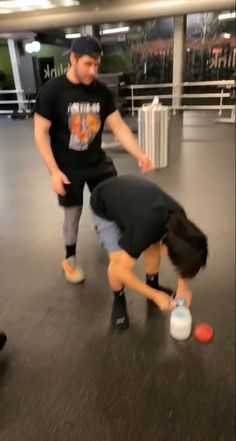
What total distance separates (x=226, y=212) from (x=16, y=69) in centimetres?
744

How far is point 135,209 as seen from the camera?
1.20m

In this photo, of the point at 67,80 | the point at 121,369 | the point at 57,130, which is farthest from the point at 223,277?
the point at 67,80

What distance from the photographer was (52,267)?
6.31 ft

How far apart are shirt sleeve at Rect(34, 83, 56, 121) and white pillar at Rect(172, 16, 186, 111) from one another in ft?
21.7

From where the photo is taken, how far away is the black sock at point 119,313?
1.46 metres

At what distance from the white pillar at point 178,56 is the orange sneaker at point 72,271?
6.56 m

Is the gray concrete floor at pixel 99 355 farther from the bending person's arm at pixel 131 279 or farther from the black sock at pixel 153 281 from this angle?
the bending person's arm at pixel 131 279

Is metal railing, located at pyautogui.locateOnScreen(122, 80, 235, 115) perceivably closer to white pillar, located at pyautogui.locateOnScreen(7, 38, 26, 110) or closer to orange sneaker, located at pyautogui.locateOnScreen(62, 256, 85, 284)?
white pillar, located at pyautogui.locateOnScreen(7, 38, 26, 110)

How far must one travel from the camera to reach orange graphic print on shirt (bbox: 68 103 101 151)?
149 cm

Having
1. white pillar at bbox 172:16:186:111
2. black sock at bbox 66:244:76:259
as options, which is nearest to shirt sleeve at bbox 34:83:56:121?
black sock at bbox 66:244:76:259

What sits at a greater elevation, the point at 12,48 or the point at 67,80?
the point at 12,48

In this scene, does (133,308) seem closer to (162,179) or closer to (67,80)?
(67,80)

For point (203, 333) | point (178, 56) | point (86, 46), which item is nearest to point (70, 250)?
point (203, 333)

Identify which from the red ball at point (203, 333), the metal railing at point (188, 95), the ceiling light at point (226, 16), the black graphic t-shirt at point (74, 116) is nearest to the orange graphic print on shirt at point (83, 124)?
the black graphic t-shirt at point (74, 116)
